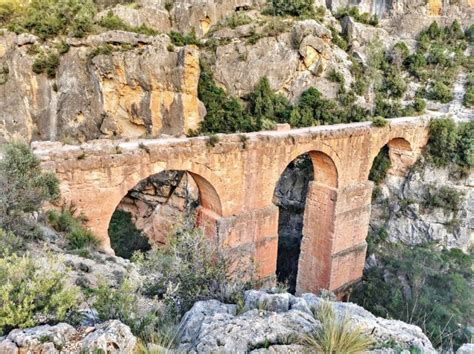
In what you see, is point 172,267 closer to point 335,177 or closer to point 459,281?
Result: point 335,177

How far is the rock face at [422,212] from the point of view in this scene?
1808 centimetres

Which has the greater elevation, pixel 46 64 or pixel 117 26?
pixel 117 26

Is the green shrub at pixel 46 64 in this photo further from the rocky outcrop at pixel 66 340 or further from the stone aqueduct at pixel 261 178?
the rocky outcrop at pixel 66 340

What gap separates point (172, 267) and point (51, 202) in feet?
15.6

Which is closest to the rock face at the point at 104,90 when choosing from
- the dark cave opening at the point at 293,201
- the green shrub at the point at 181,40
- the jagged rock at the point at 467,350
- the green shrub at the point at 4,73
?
the green shrub at the point at 4,73

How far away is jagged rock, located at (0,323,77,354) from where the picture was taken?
3455 millimetres

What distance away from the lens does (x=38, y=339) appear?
11.6 ft

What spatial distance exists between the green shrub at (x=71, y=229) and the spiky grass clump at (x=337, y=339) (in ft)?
21.0

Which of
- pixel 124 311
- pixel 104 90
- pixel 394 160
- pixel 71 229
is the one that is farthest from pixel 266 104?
pixel 124 311

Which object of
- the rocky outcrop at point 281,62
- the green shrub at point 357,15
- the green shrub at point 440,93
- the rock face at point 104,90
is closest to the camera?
the rock face at point 104,90

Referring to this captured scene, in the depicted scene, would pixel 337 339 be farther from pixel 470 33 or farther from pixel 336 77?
pixel 470 33

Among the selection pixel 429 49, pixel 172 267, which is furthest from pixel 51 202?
pixel 429 49

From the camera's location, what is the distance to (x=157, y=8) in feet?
103

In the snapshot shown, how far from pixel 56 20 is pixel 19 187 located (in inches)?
923
